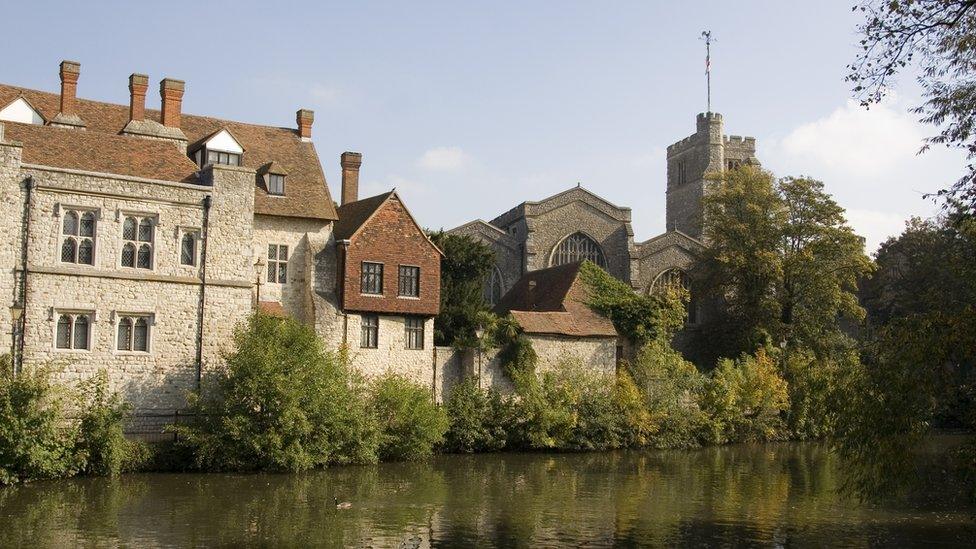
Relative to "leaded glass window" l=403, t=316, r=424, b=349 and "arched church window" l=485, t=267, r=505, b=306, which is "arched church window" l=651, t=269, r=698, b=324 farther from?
"leaded glass window" l=403, t=316, r=424, b=349

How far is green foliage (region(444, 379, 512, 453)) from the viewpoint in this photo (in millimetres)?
36938

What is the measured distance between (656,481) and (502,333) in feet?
35.4

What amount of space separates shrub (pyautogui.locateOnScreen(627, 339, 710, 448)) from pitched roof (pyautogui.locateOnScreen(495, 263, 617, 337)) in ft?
7.08

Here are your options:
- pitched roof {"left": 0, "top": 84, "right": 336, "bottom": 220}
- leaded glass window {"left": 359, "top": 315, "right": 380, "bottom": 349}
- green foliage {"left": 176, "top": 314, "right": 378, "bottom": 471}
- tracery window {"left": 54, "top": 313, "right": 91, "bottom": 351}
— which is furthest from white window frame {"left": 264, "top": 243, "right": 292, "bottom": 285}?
tracery window {"left": 54, "top": 313, "right": 91, "bottom": 351}

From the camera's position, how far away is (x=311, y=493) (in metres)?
26.6

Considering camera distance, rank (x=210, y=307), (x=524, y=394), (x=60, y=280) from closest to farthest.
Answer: (x=60, y=280) < (x=210, y=307) < (x=524, y=394)

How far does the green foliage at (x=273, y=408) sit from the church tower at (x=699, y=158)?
50.4 meters

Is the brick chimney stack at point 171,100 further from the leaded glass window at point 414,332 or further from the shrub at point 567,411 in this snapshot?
the shrub at point 567,411

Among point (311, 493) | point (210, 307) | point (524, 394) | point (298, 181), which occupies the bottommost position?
point (311, 493)

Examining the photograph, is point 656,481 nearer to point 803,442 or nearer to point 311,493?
point 311,493

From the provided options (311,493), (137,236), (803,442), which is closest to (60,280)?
(137,236)

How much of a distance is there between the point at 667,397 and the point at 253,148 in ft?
64.1

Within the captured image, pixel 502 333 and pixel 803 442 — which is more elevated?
pixel 502 333

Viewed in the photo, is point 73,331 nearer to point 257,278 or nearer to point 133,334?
Result: point 133,334
